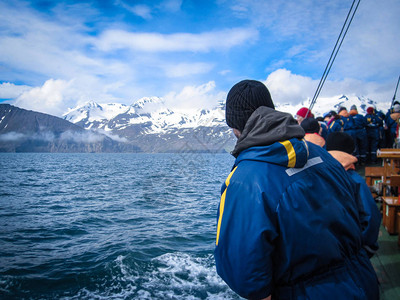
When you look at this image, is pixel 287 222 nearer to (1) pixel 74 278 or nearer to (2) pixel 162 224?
(1) pixel 74 278

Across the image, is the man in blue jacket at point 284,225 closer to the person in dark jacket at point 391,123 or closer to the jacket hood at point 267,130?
the jacket hood at point 267,130

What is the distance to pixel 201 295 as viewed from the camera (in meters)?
7.24

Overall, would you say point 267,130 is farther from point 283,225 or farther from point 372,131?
point 372,131

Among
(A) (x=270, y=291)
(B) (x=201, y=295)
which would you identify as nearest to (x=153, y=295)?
(B) (x=201, y=295)

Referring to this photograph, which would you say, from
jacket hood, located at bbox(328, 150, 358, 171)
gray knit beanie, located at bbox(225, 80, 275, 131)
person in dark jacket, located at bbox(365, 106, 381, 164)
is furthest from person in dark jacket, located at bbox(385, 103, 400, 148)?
gray knit beanie, located at bbox(225, 80, 275, 131)

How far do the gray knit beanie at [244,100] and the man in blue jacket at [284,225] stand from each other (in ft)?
0.52

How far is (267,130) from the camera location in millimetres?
1748

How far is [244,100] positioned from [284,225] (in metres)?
0.93

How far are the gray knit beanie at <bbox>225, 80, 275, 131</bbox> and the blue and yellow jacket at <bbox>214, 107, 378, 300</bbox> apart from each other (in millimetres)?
194

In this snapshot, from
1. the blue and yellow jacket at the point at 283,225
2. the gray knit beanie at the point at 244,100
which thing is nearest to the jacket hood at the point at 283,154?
the blue and yellow jacket at the point at 283,225

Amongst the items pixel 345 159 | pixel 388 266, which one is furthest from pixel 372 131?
pixel 345 159

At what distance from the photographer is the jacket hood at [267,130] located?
5.57 ft

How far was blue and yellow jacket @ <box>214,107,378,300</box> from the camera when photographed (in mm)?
1587

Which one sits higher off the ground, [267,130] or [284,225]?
[267,130]
